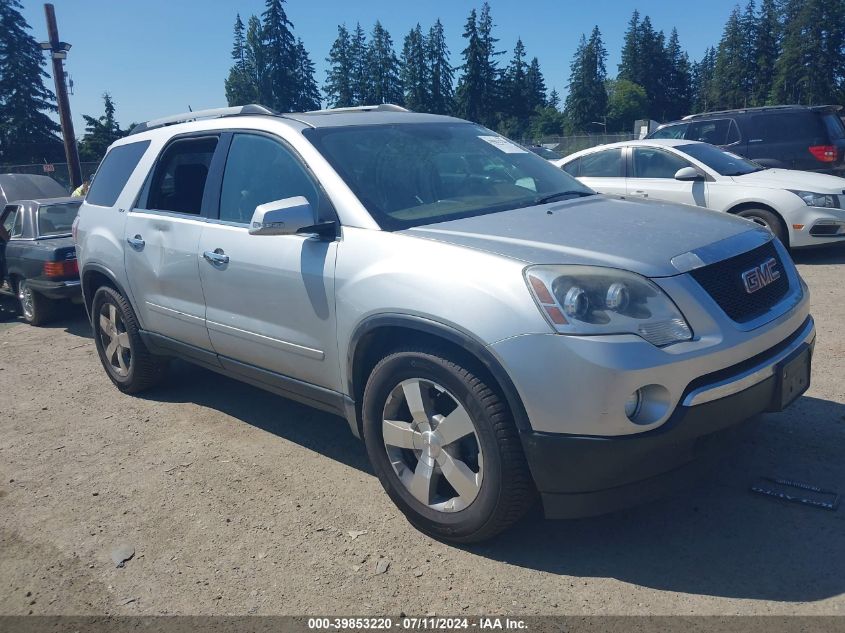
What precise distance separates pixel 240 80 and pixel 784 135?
77.3 meters

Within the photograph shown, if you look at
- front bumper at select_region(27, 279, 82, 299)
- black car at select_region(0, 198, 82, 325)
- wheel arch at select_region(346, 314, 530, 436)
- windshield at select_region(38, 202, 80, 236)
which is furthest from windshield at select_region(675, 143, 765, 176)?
windshield at select_region(38, 202, 80, 236)

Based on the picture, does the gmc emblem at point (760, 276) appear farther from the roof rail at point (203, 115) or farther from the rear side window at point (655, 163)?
the rear side window at point (655, 163)

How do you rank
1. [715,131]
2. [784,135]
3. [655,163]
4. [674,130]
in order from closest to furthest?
[655,163]
[784,135]
[715,131]
[674,130]

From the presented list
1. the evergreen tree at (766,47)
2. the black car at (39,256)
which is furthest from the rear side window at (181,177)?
the evergreen tree at (766,47)

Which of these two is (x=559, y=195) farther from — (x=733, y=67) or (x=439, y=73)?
(x=733, y=67)

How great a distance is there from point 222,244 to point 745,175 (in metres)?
7.25

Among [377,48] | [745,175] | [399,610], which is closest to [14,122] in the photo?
[377,48]

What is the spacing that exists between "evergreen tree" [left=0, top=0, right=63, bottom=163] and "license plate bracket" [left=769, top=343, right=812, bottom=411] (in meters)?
62.8

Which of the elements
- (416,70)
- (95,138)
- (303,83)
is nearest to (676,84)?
(416,70)

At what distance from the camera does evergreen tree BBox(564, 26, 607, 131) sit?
348 ft

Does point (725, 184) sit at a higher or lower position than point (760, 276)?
higher

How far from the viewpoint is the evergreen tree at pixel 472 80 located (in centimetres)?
8654

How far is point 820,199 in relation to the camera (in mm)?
8461

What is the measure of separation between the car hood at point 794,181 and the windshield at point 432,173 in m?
5.39
